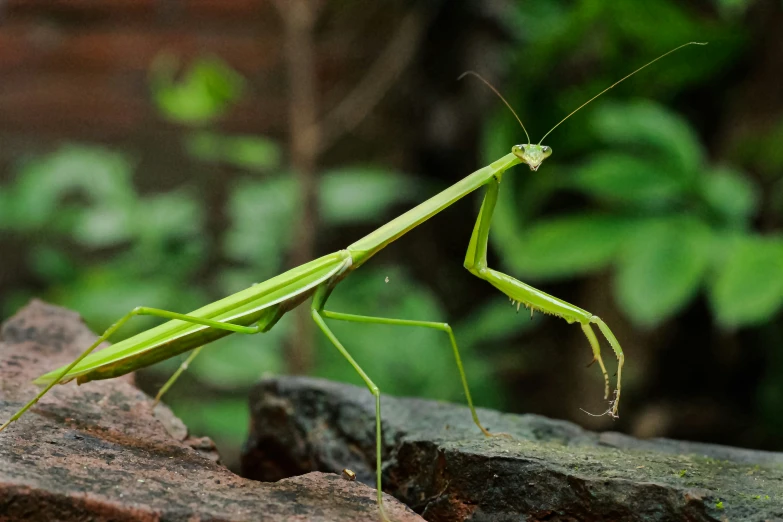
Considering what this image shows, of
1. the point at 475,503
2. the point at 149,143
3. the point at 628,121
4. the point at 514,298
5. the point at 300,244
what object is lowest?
the point at 475,503

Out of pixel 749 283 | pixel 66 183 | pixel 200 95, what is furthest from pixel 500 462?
pixel 66 183

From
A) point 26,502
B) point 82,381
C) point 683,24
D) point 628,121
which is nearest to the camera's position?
point 26,502

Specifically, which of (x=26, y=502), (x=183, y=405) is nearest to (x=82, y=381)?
(x=26, y=502)

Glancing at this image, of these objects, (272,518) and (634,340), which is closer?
(272,518)

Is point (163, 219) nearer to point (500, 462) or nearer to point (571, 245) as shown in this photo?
point (571, 245)

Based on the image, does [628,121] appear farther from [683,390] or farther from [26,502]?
[26,502]

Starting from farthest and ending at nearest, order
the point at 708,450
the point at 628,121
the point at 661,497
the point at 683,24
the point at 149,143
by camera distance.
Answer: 1. the point at 149,143
2. the point at 683,24
3. the point at 628,121
4. the point at 708,450
5. the point at 661,497

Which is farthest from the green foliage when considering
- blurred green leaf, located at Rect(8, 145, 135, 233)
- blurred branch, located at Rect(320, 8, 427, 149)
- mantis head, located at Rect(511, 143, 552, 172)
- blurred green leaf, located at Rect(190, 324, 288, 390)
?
blurred green leaf, located at Rect(8, 145, 135, 233)
